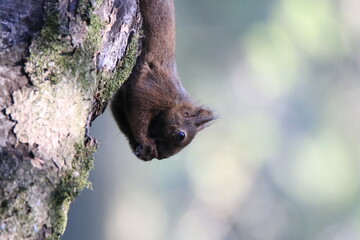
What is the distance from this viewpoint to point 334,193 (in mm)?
21391

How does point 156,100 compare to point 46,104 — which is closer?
point 46,104

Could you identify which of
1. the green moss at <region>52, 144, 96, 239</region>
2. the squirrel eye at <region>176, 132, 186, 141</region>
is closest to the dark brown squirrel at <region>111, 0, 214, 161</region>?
the squirrel eye at <region>176, 132, 186, 141</region>

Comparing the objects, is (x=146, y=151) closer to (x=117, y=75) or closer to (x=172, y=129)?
(x=172, y=129)

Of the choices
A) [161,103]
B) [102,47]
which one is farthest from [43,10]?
[161,103]

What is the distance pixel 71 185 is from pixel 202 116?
8.71ft

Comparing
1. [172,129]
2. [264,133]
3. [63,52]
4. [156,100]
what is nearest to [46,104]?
[63,52]

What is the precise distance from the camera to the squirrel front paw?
541cm

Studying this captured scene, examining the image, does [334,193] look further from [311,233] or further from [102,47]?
[102,47]

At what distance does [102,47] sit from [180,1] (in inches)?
645

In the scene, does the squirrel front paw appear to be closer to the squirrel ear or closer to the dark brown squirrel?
the dark brown squirrel

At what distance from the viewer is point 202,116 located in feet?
19.1

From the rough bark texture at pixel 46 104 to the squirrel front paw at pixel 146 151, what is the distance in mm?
1810

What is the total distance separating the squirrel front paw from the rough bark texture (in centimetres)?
181

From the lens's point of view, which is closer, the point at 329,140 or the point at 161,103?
the point at 161,103
